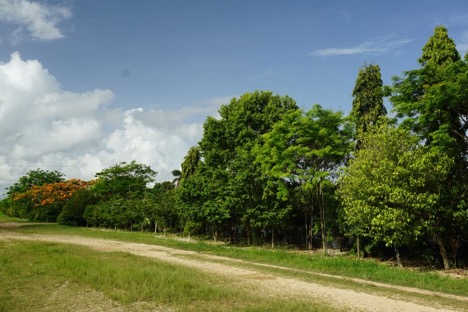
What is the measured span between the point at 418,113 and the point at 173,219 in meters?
33.2

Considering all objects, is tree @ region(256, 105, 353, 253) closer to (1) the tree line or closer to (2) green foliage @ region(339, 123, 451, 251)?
(1) the tree line

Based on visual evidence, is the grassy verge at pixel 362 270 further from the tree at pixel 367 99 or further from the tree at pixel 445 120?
the tree at pixel 367 99

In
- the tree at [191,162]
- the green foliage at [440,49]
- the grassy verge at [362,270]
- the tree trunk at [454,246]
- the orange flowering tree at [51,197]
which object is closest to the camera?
the grassy verge at [362,270]

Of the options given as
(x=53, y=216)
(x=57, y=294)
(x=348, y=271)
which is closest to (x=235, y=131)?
(x=348, y=271)

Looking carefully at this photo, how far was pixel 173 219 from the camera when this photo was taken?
47156mm

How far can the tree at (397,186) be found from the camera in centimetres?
1870

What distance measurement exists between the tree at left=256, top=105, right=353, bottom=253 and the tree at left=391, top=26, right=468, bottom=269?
5.13m

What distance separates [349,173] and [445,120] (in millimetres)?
6313

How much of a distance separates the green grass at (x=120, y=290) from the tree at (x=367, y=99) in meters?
18.8

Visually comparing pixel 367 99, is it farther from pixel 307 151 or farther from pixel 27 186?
pixel 27 186

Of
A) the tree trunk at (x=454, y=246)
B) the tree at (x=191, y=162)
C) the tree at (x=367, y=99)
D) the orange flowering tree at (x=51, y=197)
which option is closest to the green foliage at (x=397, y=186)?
the tree trunk at (x=454, y=246)

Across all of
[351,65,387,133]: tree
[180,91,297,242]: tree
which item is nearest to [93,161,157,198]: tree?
[180,91,297,242]: tree

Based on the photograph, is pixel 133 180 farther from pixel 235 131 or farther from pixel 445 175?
pixel 445 175

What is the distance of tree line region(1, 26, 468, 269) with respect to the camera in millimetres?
19125
